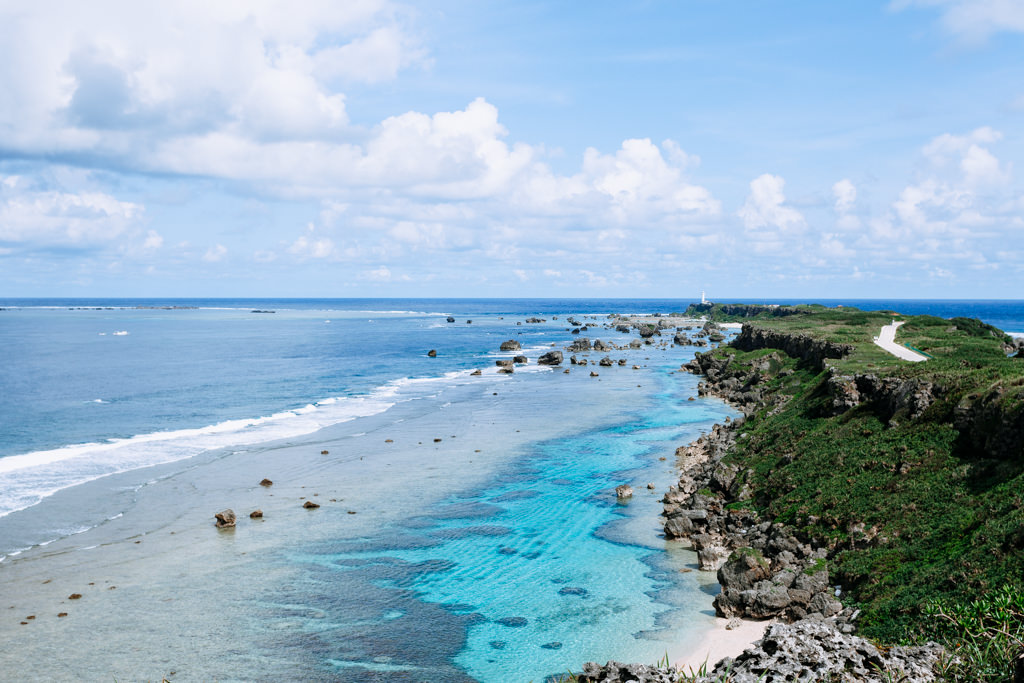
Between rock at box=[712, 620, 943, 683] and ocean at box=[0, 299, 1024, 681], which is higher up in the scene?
rock at box=[712, 620, 943, 683]

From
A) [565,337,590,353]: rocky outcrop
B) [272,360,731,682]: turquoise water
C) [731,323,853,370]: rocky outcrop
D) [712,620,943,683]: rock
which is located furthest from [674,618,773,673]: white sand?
[565,337,590,353]: rocky outcrop

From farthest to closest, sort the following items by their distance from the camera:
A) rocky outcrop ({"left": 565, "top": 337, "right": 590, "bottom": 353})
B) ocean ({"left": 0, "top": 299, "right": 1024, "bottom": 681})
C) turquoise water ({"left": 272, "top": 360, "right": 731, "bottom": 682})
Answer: rocky outcrop ({"left": 565, "top": 337, "right": 590, "bottom": 353}) < ocean ({"left": 0, "top": 299, "right": 1024, "bottom": 681}) < turquoise water ({"left": 272, "top": 360, "right": 731, "bottom": 682})

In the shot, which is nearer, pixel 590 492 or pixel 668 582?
pixel 668 582

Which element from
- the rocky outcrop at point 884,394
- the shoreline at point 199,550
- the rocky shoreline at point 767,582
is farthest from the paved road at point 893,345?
the shoreline at point 199,550

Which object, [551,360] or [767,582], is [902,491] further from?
[551,360]

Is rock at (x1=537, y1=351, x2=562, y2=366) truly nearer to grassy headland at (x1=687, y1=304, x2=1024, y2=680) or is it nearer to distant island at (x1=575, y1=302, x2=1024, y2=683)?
grassy headland at (x1=687, y1=304, x2=1024, y2=680)

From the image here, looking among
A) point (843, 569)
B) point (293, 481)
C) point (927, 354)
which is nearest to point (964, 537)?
point (843, 569)

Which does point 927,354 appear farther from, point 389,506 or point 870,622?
point 389,506
